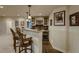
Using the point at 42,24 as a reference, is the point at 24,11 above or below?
above

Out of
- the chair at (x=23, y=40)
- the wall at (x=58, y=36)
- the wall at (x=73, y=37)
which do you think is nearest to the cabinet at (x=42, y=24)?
the wall at (x=58, y=36)

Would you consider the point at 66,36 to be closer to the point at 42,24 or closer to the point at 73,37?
the point at 73,37

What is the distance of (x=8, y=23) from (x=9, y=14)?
0.11 meters

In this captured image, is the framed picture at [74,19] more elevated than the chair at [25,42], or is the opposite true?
the framed picture at [74,19]

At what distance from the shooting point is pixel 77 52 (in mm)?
1237

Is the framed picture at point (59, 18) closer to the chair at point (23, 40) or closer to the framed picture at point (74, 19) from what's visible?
the framed picture at point (74, 19)

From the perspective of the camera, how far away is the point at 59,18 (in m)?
1.43

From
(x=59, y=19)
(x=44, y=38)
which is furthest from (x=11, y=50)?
(x=59, y=19)

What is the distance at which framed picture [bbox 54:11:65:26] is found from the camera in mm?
1397

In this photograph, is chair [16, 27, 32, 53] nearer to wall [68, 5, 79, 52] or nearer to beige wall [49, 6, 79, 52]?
beige wall [49, 6, 79, 52]

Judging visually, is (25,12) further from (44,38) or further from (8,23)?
(44,38)

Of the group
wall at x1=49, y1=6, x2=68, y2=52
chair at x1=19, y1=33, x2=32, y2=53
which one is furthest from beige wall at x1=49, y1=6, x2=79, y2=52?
chair at x1=19, y1=33, x2=32, y2=53

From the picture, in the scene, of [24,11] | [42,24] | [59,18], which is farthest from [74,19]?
[24,11]

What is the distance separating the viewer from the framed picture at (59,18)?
1397 mm
